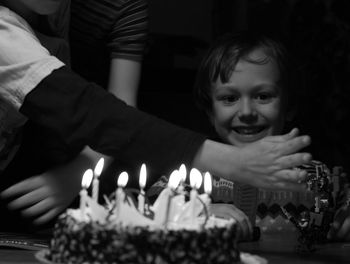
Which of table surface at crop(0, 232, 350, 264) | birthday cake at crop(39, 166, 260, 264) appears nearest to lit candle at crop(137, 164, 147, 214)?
birthday cake at crop(39, 166, 260, 264)

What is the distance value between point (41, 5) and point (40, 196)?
341 mm

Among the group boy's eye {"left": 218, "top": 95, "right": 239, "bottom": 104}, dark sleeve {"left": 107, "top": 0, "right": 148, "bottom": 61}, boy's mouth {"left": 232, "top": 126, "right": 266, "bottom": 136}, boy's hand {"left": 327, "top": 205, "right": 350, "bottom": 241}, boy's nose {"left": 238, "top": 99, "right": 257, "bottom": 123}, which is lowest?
boy's hand {"left": 327, "top": 205, "right": 350, "bottom": 241}

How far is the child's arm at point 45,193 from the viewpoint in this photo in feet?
4.74

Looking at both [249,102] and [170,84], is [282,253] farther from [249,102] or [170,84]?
[170,84]

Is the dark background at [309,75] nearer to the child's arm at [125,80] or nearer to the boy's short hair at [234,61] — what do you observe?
the boy's short hair at [234,61]

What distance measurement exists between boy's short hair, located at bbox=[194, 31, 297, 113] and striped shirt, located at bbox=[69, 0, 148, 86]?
0.65 ft

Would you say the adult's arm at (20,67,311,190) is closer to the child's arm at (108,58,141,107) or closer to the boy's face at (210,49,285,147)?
the child's arm at (108,58,141,107)

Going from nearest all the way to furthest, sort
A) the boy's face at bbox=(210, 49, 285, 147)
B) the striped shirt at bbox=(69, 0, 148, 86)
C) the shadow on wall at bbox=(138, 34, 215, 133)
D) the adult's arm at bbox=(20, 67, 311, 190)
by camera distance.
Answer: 1. the adult's arm at bbox=(20, 67, 311, 190)
2. the striped shirt at bbox=(69, 0, 148, 86)
3. the boy's face at bbox=(210, 49, 285, 147)
4. the shadow on wall at bbox=(138, 34, 215, 133)

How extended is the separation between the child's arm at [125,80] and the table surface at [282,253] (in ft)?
1.34

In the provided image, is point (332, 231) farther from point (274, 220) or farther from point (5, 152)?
point (5, 152)

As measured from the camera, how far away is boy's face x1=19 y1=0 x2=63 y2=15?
1.40 m

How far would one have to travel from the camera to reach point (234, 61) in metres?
1.81

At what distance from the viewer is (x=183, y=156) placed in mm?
1157

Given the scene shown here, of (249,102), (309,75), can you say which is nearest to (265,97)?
(249,102)
